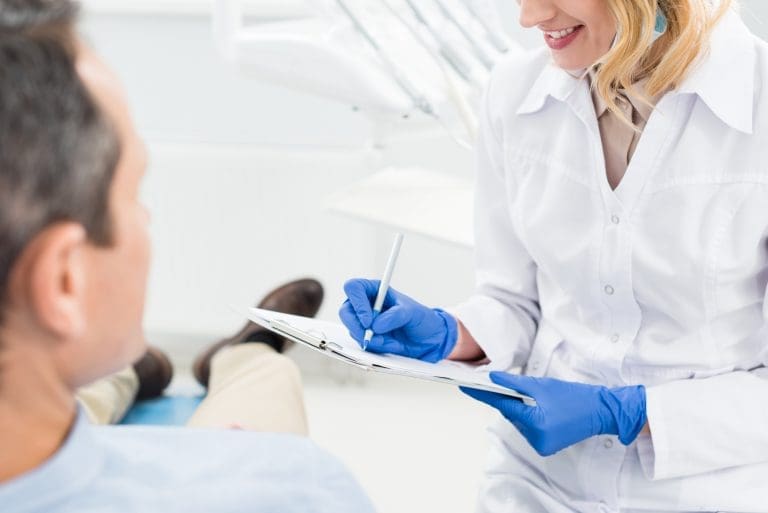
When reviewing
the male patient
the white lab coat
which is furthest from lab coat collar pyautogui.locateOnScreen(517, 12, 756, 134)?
the male patient

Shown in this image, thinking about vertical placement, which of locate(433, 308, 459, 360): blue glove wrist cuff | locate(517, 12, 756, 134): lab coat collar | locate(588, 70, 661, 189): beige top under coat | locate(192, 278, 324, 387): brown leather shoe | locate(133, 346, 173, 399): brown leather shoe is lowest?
locate(133, 346, 173, 399): brown leather shoe

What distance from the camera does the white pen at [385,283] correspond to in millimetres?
1216

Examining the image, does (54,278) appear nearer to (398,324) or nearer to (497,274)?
(398,324)

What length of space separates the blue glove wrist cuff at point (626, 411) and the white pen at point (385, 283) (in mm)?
285

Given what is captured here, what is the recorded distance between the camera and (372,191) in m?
1.77

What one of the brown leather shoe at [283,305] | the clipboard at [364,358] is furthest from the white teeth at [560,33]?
the brown leather shoe at [283,305]

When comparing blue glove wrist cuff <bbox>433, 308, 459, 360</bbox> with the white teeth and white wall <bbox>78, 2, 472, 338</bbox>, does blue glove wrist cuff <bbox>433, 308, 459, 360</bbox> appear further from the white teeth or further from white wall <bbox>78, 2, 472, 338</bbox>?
white wall <bbox>78, 2, 472, 338</bbox>

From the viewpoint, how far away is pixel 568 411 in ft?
3.72

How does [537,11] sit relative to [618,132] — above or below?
above

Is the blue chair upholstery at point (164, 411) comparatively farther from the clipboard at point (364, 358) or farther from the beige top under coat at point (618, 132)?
the beige top under coat at point (618, 132)

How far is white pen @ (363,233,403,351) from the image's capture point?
3.99ft

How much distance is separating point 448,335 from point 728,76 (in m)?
0.46

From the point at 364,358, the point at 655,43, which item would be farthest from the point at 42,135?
the point at 655,43

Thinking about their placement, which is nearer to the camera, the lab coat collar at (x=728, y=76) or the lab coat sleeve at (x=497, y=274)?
the lab coat collar at (x=728, y=76)
